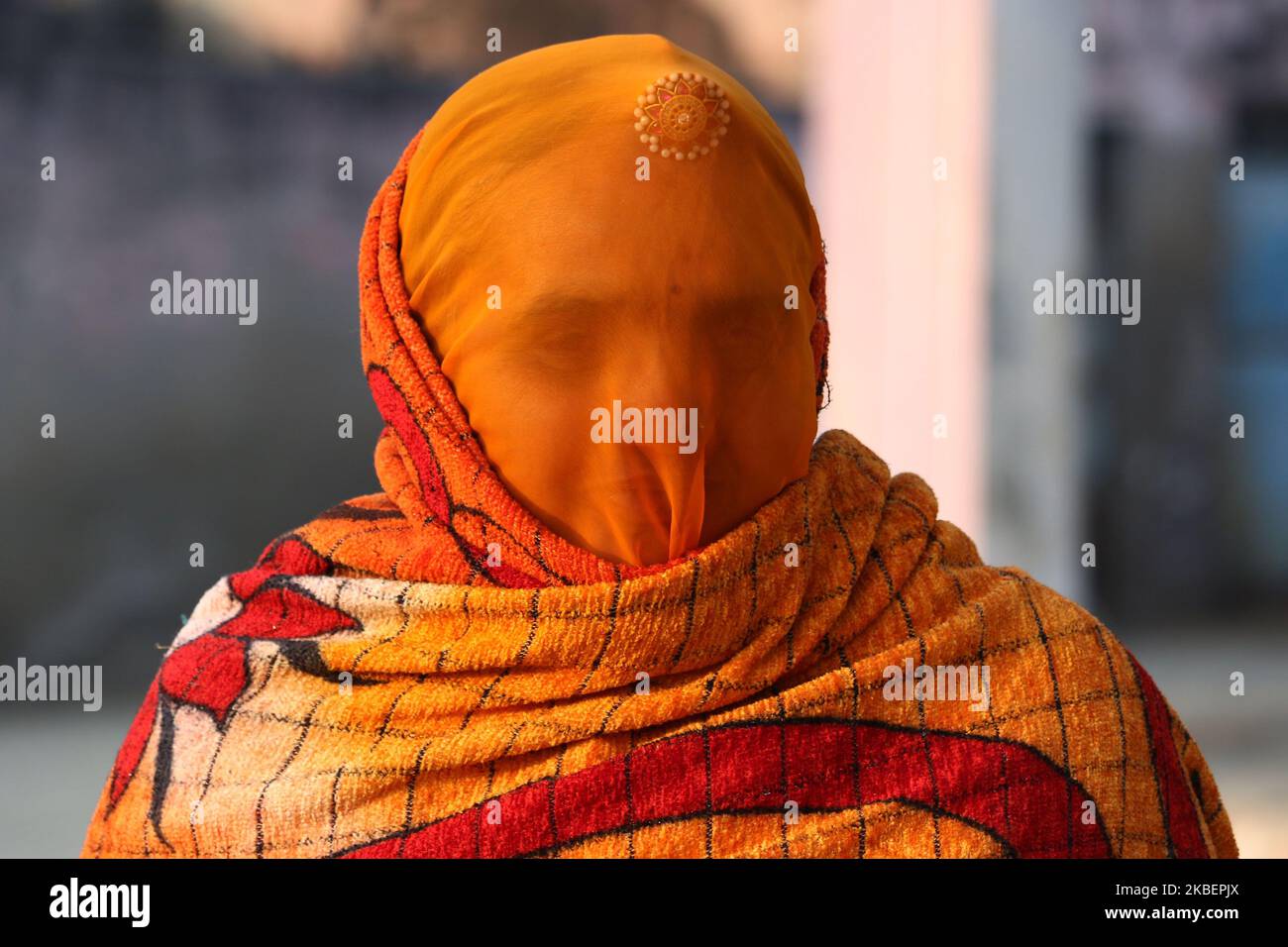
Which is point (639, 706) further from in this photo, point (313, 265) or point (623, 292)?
point (313, 265)

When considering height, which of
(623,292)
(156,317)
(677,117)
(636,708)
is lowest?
(636,708)

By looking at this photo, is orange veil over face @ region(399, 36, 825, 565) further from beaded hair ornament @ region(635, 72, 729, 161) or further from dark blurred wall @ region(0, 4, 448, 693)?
dark blurred wall @ region(0, 4, 448, 693)

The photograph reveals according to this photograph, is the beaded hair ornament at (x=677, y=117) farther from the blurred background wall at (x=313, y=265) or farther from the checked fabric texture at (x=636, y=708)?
the blurred background wall at (x=313, y=265)

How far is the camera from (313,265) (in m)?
3.60

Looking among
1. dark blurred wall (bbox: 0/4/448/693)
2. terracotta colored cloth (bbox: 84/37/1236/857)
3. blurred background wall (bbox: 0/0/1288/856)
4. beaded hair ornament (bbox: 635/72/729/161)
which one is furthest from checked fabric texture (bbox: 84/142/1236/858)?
dark blurred wall (bbox: 0/4/448/693)

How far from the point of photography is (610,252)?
1.04 m

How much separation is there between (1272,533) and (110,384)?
13.8 ft

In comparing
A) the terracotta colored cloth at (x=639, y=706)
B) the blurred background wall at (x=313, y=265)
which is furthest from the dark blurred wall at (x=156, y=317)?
the terracotta colored cloth at (x=639, y=706)

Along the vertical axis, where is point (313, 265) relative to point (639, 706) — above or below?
above

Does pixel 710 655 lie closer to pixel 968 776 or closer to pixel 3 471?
pixel 968 776

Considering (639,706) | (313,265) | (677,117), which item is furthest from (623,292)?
(313,265)

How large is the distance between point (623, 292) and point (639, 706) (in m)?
0.37

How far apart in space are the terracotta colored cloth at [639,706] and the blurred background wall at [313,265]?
199 cm

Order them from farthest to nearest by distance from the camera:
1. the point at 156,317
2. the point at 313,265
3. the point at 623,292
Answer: the point at 313,265 < the point at 156,317 < the point at 623,292
